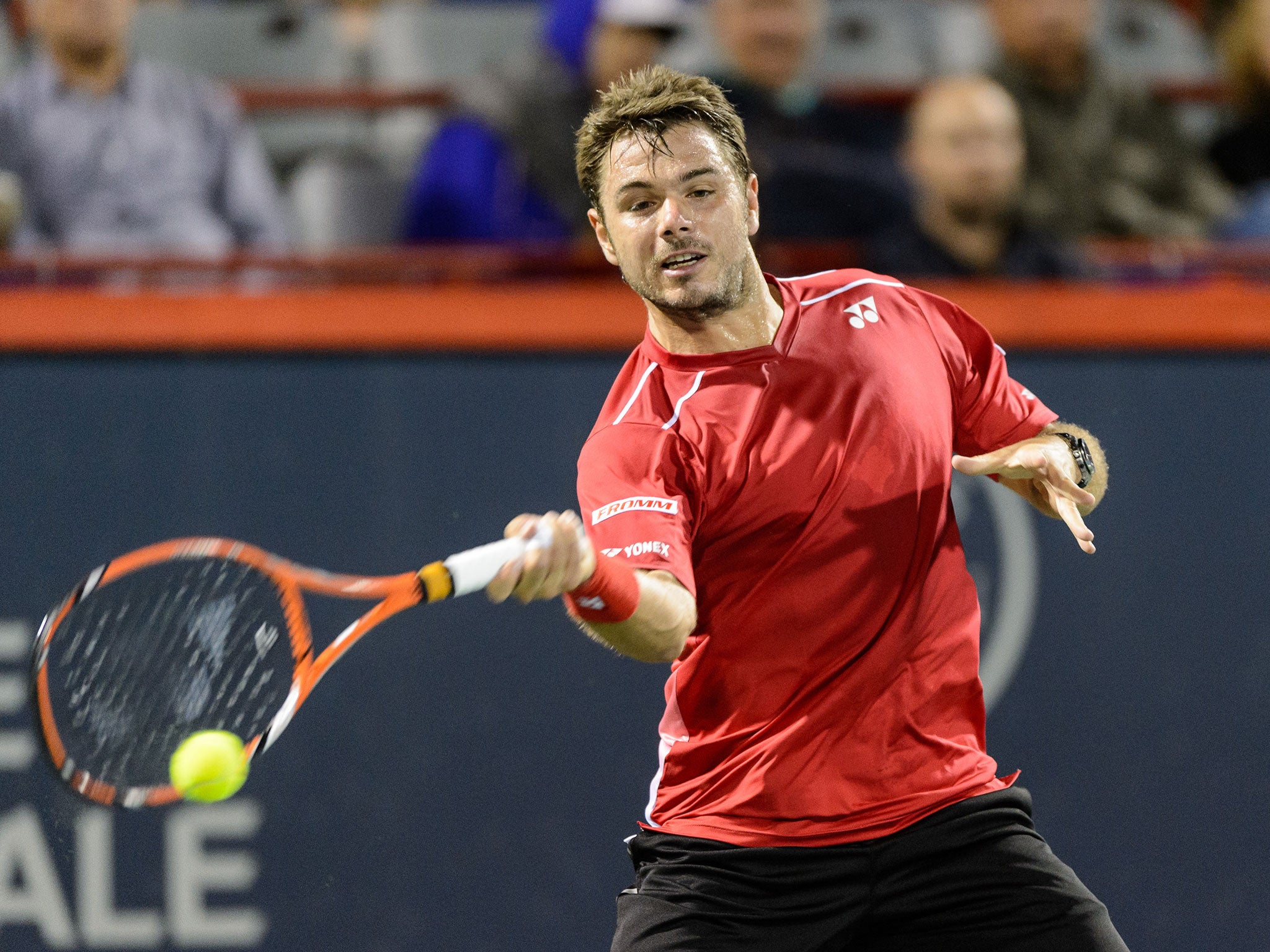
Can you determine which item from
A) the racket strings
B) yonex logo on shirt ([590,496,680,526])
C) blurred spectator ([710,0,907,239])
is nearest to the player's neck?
yonex logo on shirt ([590,496,680,526])

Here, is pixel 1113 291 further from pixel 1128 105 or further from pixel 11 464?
pixel 11 464

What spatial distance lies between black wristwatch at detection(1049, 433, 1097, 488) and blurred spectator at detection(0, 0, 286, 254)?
8.87ft

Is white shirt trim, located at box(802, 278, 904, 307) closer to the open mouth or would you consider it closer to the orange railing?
the open mouth

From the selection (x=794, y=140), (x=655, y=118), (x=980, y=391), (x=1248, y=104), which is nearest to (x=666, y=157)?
(x=655, y=118)

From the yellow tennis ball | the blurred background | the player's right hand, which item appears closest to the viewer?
the player's right hand

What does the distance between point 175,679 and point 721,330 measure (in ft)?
3.50

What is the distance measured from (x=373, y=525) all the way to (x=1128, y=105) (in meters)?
2.72

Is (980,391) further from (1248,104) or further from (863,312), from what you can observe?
(1248,104)

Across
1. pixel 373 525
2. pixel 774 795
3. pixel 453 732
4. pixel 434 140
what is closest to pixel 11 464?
pixel 373 525

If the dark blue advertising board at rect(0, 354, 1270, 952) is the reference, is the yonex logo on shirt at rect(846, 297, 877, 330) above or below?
above

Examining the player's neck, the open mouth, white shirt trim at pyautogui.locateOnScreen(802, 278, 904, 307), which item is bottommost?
the player's neck

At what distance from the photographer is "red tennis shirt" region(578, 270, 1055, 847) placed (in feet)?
8.63

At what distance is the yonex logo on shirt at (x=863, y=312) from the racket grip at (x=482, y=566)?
824 mm

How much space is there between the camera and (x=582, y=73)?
4.81 m
